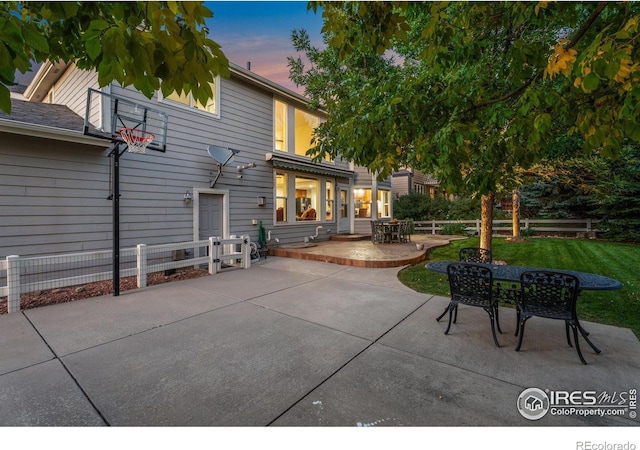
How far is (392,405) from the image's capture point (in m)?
2.13

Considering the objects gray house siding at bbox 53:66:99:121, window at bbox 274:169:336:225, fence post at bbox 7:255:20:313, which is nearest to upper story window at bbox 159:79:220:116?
gray house siding at bbox 53:66:99:121

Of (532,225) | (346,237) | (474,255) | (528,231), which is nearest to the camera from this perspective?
(474,255)

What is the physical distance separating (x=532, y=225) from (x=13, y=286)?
18.5 meters

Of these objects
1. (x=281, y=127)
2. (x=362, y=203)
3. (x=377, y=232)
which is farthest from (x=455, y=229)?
(x=281, y=127)

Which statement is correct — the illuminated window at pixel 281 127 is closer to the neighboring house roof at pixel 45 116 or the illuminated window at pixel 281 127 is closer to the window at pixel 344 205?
the window at pixel 344 205

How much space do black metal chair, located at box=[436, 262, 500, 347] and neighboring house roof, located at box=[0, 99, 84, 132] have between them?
7.42 m

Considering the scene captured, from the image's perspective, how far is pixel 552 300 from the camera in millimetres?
2986

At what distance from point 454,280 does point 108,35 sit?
3836 millimetres

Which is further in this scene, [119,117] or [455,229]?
[455,229]

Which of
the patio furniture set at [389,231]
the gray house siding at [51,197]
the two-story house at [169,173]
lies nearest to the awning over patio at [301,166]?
the two-story house at [169,173]

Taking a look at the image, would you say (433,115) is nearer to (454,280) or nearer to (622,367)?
(454,280)

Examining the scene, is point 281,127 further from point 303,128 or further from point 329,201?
point 329,201

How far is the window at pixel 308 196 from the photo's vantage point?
11.5 m

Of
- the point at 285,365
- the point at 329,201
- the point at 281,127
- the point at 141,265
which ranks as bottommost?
the point at 285,365
